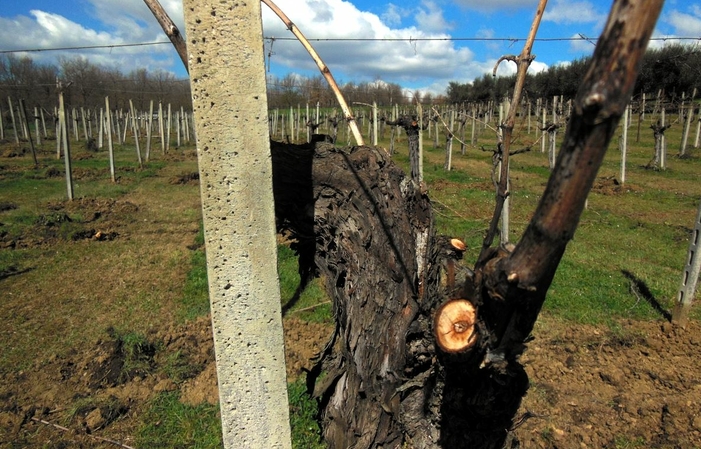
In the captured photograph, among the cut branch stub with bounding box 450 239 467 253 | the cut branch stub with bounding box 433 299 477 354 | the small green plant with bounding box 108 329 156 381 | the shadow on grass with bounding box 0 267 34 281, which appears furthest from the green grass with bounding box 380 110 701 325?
the shadow on grass with bounding box 0 267 34 281

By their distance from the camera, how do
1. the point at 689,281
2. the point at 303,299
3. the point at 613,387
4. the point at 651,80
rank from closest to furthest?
the point at 613,387
the point at 689,281
the point at 303,299
the point at 651,80

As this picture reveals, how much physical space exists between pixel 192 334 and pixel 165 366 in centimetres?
64

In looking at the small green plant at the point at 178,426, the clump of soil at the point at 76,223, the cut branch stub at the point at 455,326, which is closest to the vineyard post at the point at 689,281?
the cut branch stub at the point at 455,326

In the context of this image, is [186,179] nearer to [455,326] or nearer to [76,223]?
[76,223]

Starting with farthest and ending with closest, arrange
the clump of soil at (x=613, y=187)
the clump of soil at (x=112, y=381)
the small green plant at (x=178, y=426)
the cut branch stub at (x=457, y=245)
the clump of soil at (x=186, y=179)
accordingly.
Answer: the clump of soil at (x=186, y=179), the clump of soil at (x=613, y=187), the clump of soil at (x=112, y=381), the small green plant at (x=178, y=426), the cut branch stub at (x=457, y=245)

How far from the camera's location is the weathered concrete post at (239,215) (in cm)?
170

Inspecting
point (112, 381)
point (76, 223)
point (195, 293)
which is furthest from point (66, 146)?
point (112, 381)

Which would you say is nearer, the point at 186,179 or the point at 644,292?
the point at 644,292

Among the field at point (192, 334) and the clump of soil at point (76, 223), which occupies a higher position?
the clump of soil at point (76, 223)

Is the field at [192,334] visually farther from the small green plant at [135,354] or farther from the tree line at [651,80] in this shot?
the tree line at [651,80]

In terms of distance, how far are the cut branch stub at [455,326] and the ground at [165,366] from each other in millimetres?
1241

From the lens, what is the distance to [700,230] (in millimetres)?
4664

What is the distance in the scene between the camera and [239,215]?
1858 millimetres

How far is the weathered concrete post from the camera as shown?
1.70 metres
